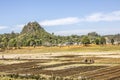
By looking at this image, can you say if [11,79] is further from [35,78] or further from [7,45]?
[7,45]

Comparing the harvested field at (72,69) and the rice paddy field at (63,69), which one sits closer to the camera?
the rice paddy field at (63,69)

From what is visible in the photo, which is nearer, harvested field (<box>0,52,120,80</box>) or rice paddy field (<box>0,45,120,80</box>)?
rice paddy field (<box>0,45,120,80</box>)

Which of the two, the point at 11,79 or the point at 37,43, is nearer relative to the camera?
the point at 11,79

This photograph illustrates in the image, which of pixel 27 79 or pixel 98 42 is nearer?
pixel 27 79

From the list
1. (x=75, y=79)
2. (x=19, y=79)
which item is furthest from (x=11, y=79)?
(x=75, y=79)

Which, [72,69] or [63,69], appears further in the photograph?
[63,69]

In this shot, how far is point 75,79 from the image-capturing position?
32.5m

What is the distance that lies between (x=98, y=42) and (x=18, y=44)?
4563 centimetres

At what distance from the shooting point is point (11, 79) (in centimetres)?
3117

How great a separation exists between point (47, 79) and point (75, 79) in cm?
297

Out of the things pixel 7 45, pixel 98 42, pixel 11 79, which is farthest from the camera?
pixel 7 45

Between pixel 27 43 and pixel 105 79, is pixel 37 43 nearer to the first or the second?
pixel 27 43

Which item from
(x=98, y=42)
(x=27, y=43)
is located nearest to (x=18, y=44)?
(x=27, y=43)

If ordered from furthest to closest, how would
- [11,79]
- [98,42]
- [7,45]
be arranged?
[7,45] < [98,42] < [11,79]
